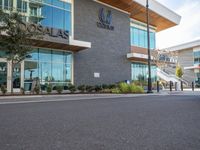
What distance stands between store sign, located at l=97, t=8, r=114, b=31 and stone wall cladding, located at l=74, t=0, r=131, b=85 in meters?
0.44

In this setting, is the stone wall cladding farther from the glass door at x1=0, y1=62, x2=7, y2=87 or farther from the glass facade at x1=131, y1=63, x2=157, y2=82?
the glass door at x1=0, y1=62, x2=7, y2=87

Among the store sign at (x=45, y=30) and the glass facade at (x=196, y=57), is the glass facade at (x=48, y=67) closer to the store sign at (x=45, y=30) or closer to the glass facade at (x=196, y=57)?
the store sign at (x=45, y=30)

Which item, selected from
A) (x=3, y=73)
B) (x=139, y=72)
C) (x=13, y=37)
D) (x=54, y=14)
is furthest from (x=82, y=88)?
(x=139, y=72)

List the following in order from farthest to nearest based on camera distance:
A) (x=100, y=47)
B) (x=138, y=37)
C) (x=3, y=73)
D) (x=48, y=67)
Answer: (x=138, y=37) < (x=100, y=47) < (x=48, y=67) < (x=3, y=73)

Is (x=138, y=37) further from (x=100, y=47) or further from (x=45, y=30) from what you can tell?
(x=45, y=30)

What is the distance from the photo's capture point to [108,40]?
29547mm

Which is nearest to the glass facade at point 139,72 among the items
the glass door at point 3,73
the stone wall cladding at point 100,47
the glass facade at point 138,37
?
the stone wall cladding at point 100,47

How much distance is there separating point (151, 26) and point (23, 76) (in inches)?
980

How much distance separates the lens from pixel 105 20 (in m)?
29.5

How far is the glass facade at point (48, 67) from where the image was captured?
22.0 meters

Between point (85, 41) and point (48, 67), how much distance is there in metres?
5.52

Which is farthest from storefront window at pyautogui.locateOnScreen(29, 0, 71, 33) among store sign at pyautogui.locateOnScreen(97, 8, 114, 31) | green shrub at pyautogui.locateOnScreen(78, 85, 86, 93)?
green shrub at pyautogui.locateOnScreen(78, 85, 86, 93)

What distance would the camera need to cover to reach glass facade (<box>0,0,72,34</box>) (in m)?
22.0

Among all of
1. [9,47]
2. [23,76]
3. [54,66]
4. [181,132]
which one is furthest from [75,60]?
[181,132]
